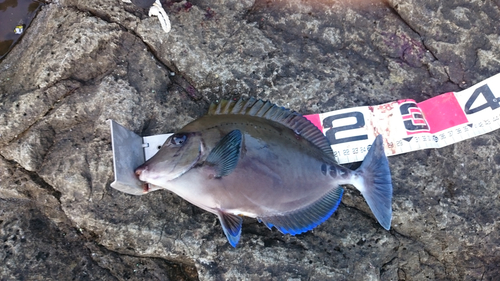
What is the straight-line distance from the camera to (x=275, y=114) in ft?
8.75

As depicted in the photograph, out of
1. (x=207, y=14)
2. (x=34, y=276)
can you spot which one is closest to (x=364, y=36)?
(x=207, y=14)

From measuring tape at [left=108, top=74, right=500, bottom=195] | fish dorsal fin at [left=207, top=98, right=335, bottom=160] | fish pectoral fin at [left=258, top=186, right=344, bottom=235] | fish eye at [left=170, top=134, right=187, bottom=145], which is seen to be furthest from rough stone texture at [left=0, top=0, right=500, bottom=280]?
fish eye at [left=170, top=134, right=187, bottom=145]

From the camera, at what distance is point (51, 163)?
2672 mm

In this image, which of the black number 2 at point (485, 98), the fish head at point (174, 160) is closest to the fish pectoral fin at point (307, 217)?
the fish head at point (174, 160)

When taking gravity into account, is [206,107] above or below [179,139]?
below

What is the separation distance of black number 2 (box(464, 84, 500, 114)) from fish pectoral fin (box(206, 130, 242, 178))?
2.11 metres

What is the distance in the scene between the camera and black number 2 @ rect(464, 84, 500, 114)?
123 inches

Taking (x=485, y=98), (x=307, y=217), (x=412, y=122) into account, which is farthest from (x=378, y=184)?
(x=485, y=98)

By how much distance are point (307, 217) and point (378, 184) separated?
21.9 inches

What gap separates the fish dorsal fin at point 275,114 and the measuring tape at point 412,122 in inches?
11.1

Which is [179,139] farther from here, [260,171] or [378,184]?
[378,184]

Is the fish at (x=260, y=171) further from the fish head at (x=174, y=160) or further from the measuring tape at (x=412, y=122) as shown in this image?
the measuring tape at (x=412, y=122)

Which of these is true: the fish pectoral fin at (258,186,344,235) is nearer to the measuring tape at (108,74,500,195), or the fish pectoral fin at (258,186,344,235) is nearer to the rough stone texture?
the rough stone texture

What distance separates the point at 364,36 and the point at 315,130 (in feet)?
3.79
